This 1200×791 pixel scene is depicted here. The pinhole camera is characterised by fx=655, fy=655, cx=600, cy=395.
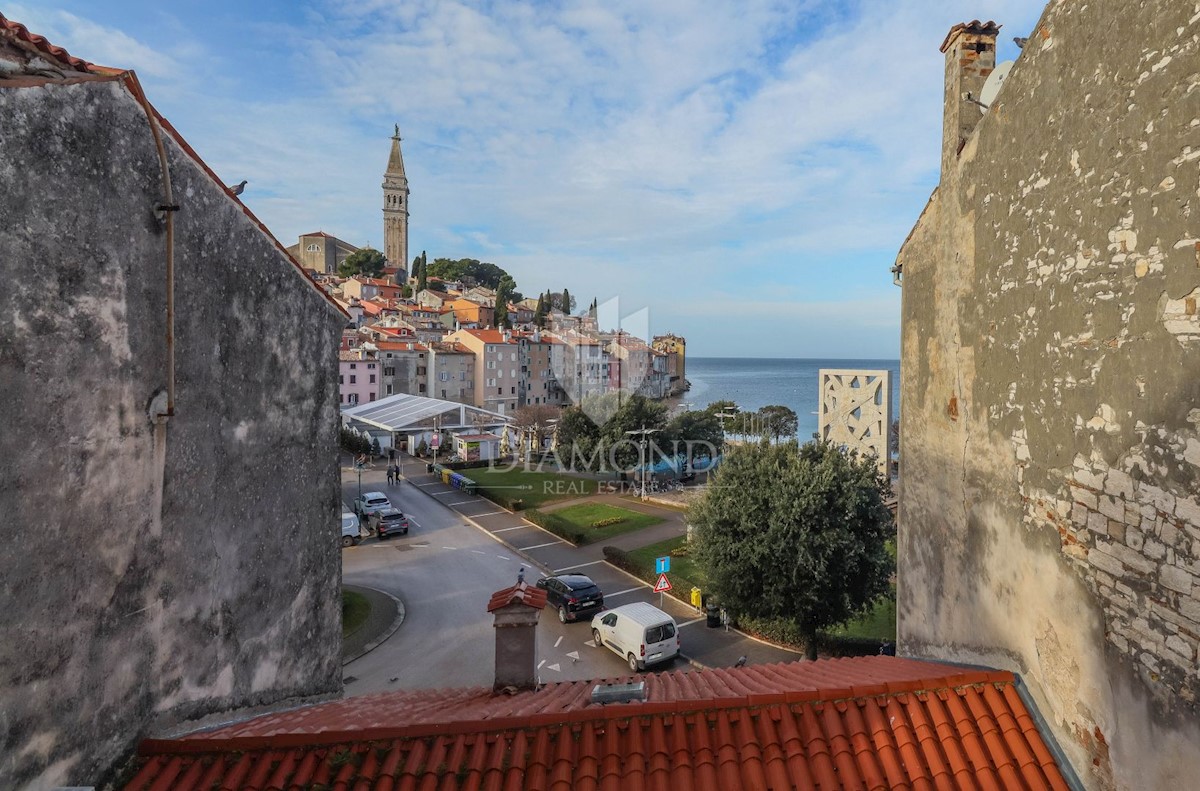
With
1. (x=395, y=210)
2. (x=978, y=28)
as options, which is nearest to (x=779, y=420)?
(x=978, y=28)

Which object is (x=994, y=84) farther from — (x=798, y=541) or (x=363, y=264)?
(x=363, y=264)

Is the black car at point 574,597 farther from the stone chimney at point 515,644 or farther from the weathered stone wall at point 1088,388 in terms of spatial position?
the weathered stone wall at point 1088,388

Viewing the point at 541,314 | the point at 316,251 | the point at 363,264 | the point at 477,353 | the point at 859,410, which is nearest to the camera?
the point at 859,410

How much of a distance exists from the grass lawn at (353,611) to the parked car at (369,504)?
30.1 feet

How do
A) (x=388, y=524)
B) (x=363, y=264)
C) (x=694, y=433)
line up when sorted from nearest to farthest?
1. (x=388, y=524)
2. (x=694, y=433)
3. (x=363, y=264)

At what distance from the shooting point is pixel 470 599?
64.9 ft

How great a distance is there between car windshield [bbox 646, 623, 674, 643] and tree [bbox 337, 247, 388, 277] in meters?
106

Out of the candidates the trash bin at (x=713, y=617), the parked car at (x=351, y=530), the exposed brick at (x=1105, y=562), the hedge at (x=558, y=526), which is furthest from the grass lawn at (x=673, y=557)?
the exposed brick at (x=1105, y=562)

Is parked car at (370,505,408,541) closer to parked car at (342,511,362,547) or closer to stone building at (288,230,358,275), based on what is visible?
parked car at (342,511,362,547)

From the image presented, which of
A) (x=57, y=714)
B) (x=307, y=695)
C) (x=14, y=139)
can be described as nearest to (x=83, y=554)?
(x=57, y=714)

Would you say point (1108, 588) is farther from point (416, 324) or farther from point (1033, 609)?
point (416, 324)

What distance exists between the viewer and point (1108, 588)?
167 inches

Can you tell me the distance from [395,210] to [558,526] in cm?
12495

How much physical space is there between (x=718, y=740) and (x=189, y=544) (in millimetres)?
4351
